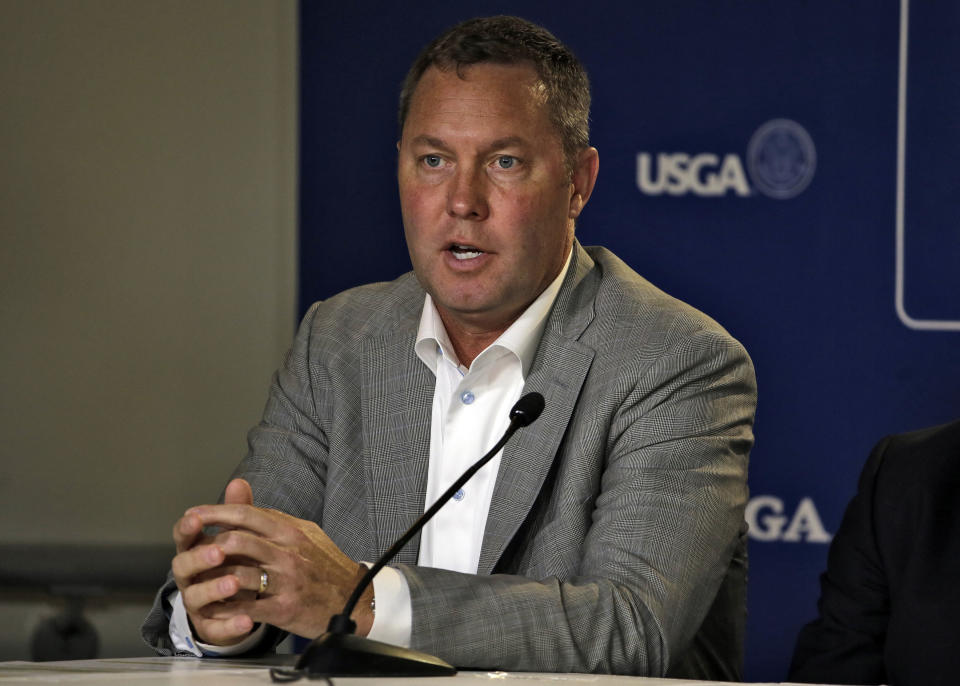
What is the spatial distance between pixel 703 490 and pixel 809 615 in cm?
148

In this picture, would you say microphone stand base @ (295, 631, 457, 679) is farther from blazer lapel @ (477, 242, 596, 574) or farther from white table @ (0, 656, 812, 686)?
blazer lapel @ (477, 242, 596, 574)

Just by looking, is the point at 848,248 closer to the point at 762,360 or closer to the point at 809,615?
the point at 762,360

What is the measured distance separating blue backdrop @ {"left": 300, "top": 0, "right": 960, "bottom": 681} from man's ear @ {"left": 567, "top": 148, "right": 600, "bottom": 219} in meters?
0.93

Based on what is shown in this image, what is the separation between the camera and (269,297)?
12.3 feet

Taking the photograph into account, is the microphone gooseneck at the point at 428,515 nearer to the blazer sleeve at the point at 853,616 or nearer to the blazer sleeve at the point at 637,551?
the blazer sleeve at the point at 637,551

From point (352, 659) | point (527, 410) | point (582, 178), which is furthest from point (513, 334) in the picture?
point (352, 659)

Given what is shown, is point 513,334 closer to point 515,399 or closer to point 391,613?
point 515,399

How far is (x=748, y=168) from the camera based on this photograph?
Answer: 10.6 ft

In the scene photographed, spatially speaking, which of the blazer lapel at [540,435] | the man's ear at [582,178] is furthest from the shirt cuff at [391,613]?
the man's ear at [582,178]

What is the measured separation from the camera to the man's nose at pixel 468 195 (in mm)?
2080

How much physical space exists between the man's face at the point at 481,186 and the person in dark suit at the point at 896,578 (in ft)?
2.36

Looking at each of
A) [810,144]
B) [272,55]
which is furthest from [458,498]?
[272,55]

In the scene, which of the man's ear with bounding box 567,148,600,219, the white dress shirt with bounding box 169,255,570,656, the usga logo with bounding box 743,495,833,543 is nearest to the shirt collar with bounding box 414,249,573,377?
the white dress shirt with bounding box 169,255,570,656

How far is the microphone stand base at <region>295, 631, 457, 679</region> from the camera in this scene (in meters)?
1.36
